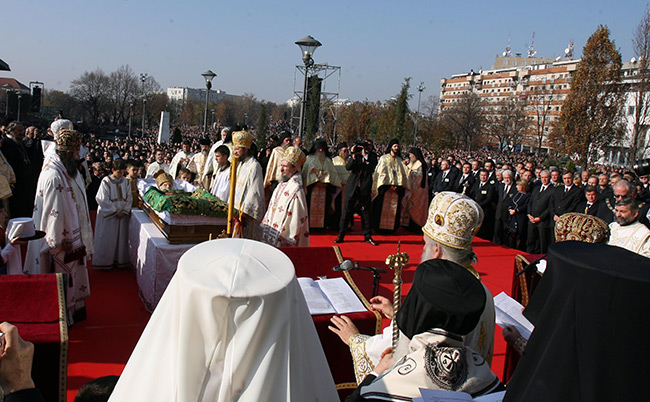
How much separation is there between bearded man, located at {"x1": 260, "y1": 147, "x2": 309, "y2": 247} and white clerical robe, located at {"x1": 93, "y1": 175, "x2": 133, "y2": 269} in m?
2.42

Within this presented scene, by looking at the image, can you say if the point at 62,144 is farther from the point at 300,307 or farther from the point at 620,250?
the point at 620,250

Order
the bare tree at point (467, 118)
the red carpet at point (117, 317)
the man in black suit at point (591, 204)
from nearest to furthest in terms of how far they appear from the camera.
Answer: the red carpet at point (117, 317), the man in black suit at point (591, 204), the bare tree at point (467, 118)

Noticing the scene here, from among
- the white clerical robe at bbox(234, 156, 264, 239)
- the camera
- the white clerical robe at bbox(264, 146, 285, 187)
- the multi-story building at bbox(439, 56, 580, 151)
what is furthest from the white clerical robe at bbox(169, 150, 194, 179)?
the multi-story building at bbox(439, 56, 580, 151)

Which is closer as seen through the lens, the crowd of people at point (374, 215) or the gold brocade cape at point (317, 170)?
the crowd of people at point (374, 215)

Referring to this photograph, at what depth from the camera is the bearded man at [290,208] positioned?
5.55 metres

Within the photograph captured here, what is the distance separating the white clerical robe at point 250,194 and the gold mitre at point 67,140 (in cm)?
211

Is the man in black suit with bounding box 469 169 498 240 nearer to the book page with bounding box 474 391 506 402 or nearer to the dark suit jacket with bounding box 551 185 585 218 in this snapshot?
the dark suit jacket with bounding box 551 185 585 218

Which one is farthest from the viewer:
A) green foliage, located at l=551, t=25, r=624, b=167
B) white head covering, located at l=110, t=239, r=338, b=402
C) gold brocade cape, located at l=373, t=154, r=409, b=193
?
green foliage, located at l=551, t=25, r=624, b=167

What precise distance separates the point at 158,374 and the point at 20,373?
2.85 feet

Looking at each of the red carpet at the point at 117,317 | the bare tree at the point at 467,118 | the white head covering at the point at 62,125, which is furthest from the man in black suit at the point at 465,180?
the bare tree at the point at 467,118

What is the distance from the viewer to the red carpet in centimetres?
414

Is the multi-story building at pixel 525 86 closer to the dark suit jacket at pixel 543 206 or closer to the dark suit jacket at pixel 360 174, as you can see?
the dark suit jacket at pixel 543 206

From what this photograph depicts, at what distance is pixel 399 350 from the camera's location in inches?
81.8

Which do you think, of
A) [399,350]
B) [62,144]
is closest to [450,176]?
[62,144]
